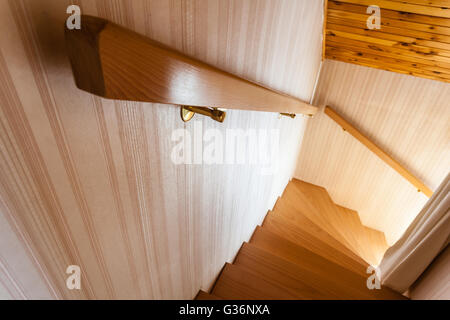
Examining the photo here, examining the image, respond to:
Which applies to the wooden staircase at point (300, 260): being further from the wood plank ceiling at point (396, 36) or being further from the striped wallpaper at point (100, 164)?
the wood plank ceiling at point (396, 36)

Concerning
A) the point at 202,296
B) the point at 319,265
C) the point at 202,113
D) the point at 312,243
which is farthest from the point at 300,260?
the point at 202,113

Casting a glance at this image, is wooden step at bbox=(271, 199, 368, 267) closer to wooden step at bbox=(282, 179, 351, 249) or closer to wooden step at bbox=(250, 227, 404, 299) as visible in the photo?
wooden step at bbox=(282, 179, 351, 249)

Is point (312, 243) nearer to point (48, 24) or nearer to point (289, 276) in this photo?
point (289, 276)

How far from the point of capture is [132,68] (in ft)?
1.19

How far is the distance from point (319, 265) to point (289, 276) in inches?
20.3

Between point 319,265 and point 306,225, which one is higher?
point 319,265

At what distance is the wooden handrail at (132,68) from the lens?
0.32 meters

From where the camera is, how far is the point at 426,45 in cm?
224

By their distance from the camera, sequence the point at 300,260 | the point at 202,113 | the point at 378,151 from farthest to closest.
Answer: the point at 378,151, the point at 300,260, the point at 202,113

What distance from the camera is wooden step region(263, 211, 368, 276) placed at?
7.81 ft

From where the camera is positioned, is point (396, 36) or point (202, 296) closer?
point (202, 296)
